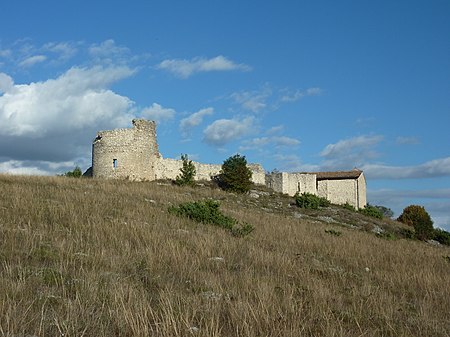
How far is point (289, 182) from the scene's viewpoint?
1887 inches

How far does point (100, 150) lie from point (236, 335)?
3249 centimetres

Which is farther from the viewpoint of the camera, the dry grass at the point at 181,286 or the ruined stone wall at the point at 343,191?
the ruined stone wall at the point at 343,191

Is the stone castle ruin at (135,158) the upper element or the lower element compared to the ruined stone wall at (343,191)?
upper

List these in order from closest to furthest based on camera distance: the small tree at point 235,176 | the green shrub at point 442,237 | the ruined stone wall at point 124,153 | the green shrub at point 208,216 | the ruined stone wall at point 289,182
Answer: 1. the green shrub at point 208,216
2. the green shrub at point 442,237
3. the ruined stone wall at point 124,153
4. the small tree at point 235,176
5. the ruined stone wall at point 289,182

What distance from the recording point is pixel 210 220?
12.4 metres

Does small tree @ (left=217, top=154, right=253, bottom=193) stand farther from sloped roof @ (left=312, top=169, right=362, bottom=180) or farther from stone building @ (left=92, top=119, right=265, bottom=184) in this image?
sloped roof @ (left=312, top=169, right=362, bottom=180)

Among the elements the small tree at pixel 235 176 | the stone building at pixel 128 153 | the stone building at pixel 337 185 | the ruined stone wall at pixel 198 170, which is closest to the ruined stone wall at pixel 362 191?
the stone building at pixel 337 185

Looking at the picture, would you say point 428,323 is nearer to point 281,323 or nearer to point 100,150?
point 281,323

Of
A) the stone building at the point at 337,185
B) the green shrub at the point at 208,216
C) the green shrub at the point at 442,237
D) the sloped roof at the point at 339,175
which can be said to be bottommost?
the green shrub at the point at 442,237

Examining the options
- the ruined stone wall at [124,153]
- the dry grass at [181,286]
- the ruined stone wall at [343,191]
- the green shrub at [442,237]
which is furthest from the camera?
the ruined stone wall at [343,191]

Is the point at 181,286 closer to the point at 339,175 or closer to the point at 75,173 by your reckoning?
the point at 75,173

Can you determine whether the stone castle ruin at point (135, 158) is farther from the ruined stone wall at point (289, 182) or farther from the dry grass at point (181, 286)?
the dry grass at point (181, 286)

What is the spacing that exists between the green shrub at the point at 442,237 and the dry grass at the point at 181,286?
23.5 m

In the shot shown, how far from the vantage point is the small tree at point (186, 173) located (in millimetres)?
35531
